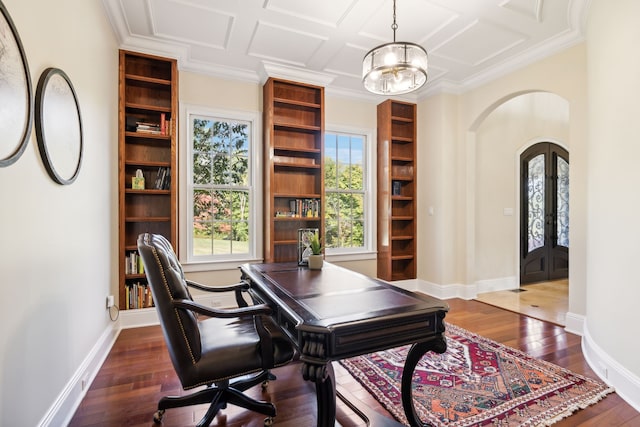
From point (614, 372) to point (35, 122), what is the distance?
3.67m

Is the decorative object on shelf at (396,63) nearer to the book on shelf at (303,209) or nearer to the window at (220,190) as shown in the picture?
the book on shelf at (303,209)

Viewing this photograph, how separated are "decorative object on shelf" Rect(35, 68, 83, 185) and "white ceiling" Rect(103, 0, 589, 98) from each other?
4.30ft

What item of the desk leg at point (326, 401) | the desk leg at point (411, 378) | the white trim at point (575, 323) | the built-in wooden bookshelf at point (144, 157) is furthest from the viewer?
the built-in wooden bookshelf at point (144, 157)

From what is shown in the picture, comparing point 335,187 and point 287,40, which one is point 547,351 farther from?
point 287,40

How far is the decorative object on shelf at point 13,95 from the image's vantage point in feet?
4.04

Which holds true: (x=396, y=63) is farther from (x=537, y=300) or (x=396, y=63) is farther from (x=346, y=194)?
(x=537, y=300)

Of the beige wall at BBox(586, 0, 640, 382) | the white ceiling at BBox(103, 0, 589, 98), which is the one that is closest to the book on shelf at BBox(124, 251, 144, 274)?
the white ceiling at BBox(103, 0, 589, 98)

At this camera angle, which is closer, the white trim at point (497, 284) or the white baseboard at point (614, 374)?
the white baseboard at point (614, 374)

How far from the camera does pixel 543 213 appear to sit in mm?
5398

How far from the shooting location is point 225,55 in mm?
3598

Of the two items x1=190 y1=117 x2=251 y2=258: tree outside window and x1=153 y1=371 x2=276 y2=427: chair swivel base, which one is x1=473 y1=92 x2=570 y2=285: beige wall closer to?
x1=190 y1=117 x2=251 y2=258: tree outside window

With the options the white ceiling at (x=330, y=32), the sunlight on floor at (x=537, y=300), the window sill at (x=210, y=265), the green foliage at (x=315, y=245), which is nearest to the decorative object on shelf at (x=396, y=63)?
the white ceiling at (x=330, y=32)

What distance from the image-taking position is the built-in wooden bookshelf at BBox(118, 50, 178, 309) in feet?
10.7

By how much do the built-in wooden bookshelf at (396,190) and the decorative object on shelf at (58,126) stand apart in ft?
12.1
